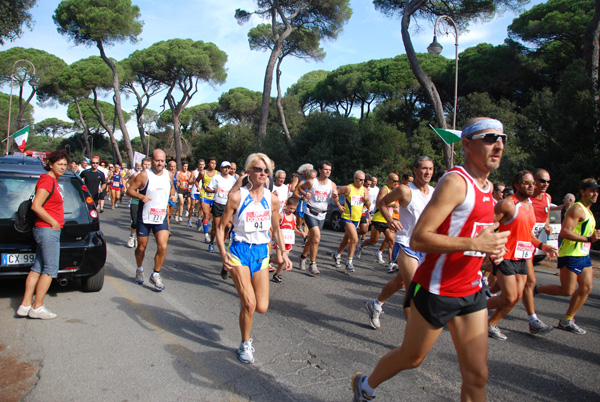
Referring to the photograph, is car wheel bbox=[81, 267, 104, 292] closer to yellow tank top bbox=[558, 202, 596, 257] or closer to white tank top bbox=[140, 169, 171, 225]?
white tank top bbox=[140, 169, 171, 225]

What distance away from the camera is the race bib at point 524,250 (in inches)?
181

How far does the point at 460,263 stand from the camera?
8.04ft

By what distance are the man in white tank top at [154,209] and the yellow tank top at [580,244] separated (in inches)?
193

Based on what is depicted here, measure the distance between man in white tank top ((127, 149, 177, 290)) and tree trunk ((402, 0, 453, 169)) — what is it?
13.1 metres

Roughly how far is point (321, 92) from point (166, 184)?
3907 cm

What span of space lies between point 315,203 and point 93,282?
12.5 feet

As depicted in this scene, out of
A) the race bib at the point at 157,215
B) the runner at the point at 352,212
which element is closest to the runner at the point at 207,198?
the runner at the point at 352,212

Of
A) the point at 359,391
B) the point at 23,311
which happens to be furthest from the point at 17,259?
the point at 359,391

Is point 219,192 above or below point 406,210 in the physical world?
below

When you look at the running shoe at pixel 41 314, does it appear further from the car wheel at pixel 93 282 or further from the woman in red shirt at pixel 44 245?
the car wheel at pixel 93 282

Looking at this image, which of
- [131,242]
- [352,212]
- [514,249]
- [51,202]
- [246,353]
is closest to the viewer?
[246,353]

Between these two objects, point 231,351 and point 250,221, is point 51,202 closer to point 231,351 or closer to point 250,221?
point 250,221

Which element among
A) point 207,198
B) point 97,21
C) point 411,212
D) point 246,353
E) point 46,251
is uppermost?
point 97,21

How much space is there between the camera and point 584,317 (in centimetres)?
588
